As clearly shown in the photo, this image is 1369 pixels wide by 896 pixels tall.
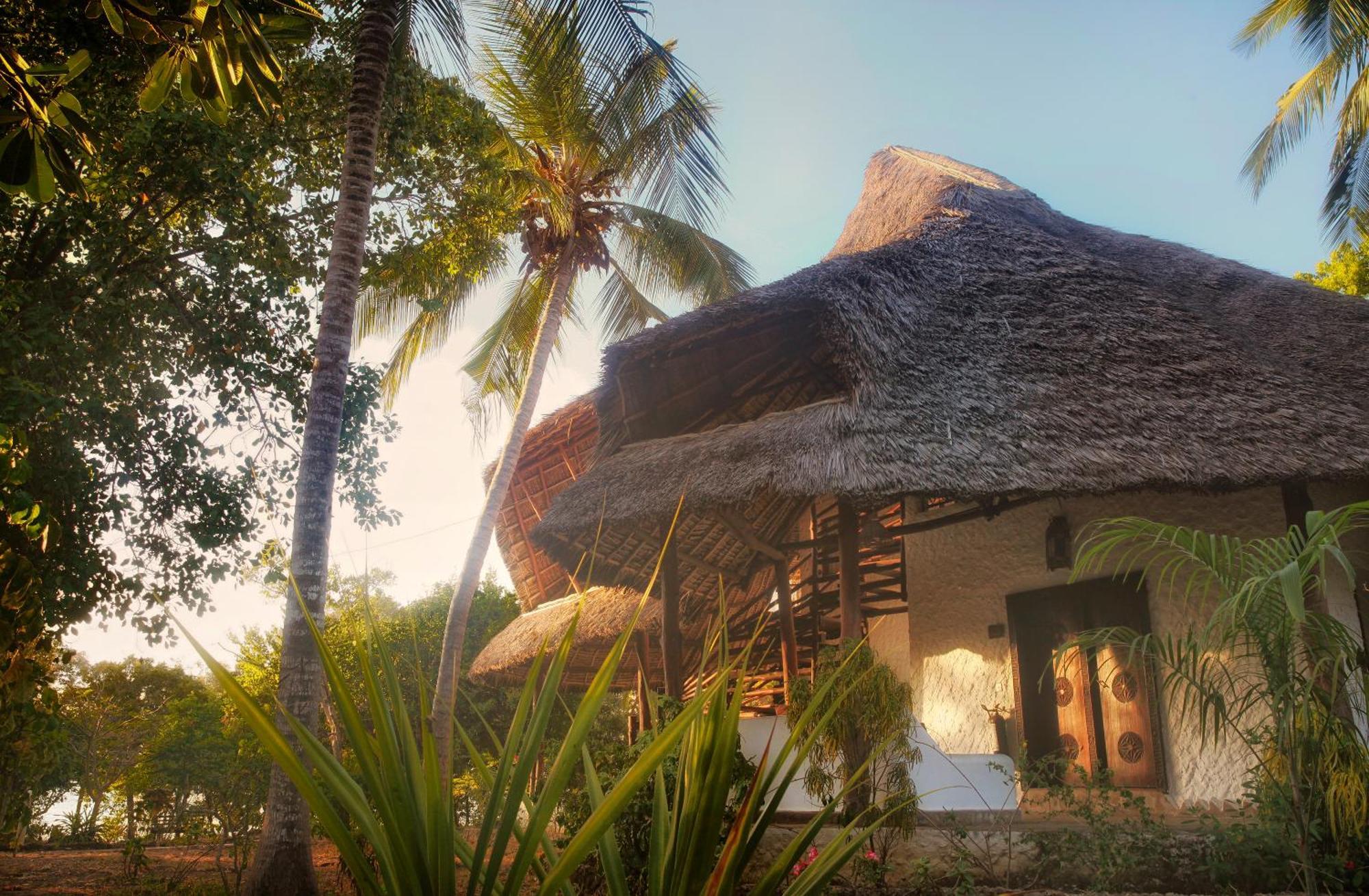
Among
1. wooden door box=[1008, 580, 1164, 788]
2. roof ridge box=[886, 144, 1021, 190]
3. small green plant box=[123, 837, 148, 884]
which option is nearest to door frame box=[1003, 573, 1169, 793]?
wooden door box=[1008, 580, 1164, 788]

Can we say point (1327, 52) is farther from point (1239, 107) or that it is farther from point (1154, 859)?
point (1154, 859)

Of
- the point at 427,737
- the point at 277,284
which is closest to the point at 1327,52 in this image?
the point at 277,284

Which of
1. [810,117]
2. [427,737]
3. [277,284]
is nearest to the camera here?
[427,737]

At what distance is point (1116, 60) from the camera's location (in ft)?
26.3

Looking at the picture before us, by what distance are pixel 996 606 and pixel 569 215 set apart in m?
5.92

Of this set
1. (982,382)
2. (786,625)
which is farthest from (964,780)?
(786,625)

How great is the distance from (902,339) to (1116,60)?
3.09m

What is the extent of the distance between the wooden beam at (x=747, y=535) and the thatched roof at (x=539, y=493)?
372 cm

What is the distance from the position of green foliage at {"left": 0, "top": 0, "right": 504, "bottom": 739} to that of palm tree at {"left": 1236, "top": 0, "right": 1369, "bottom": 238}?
10948 mm

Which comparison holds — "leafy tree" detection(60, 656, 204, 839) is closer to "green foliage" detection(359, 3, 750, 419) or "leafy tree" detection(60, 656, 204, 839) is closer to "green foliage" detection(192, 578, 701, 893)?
"green foliage" detection(359, 3, 750, 419)

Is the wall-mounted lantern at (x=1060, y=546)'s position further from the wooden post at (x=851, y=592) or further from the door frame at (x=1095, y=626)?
the wooden post at (x=851, y=592)

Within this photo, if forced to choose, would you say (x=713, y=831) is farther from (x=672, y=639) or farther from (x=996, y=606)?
(x=996, y=606)

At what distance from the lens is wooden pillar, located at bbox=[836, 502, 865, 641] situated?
6180mm

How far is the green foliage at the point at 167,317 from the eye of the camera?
19.1ft
